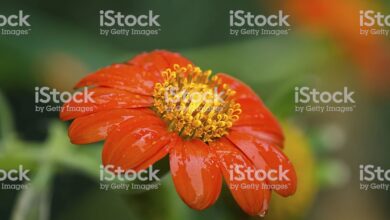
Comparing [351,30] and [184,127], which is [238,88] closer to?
[184,127]

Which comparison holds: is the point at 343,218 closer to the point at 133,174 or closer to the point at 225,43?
the point at 225,43

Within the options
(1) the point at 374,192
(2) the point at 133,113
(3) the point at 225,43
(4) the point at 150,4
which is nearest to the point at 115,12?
(4) the point at 150,4

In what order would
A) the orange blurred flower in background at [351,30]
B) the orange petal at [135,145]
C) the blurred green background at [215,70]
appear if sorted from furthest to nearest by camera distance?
the orange blurred flower in background at [351,30] < the blurred green background at [215,70] < the orange petal at [135,145]

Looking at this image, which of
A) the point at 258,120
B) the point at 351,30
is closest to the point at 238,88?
the point at 258,120

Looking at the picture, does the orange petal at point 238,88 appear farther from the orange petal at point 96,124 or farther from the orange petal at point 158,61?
the orange petal at point 96,124

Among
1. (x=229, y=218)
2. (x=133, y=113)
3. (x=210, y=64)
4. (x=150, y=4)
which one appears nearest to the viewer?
(x=133, y=113)

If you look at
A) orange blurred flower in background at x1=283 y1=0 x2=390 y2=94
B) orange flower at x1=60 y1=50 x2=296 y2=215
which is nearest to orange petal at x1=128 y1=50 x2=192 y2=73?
orange flower at x1=60 y1=50 x2=296 y2=215

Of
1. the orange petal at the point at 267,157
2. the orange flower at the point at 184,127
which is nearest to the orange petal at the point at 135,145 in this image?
the orange flower at the point at 184,127
